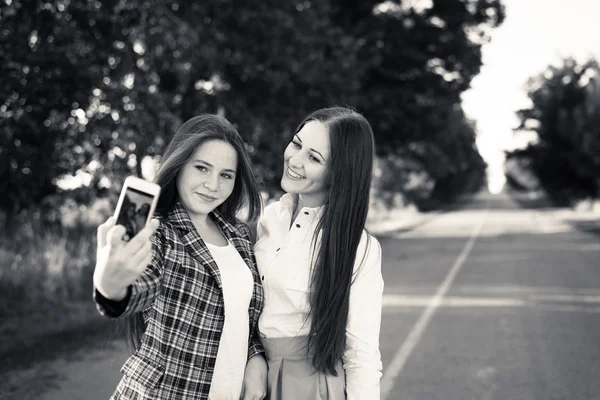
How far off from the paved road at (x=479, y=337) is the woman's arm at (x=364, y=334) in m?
2.10

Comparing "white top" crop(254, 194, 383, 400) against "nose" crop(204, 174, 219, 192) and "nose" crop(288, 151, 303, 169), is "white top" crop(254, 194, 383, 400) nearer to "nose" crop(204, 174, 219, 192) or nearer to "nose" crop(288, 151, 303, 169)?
"nose" crop(288, 151, 303, 169)

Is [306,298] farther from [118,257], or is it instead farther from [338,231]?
[118,257]

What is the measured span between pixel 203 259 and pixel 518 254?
52.3ft

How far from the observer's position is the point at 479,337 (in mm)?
7836

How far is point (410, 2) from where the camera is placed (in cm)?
2164

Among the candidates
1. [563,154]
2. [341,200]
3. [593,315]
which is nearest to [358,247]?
[341,200]

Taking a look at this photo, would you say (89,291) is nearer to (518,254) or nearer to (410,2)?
(518,254)

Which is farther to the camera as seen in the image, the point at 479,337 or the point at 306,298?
the point at 479,337

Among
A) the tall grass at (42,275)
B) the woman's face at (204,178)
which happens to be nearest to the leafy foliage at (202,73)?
the tall grass at (42,275)

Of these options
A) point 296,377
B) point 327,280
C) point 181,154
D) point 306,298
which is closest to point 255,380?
point 296,377

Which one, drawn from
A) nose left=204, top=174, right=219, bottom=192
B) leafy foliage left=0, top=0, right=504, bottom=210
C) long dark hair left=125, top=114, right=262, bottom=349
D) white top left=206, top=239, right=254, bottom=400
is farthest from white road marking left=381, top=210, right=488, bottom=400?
nose left=204, top=174, right=219, bottom=192

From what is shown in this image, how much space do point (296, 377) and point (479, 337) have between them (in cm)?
588

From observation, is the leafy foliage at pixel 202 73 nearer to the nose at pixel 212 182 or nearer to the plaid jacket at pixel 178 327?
the nose at pixel 212 182

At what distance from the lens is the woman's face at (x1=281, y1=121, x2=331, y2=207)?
2488 mm
